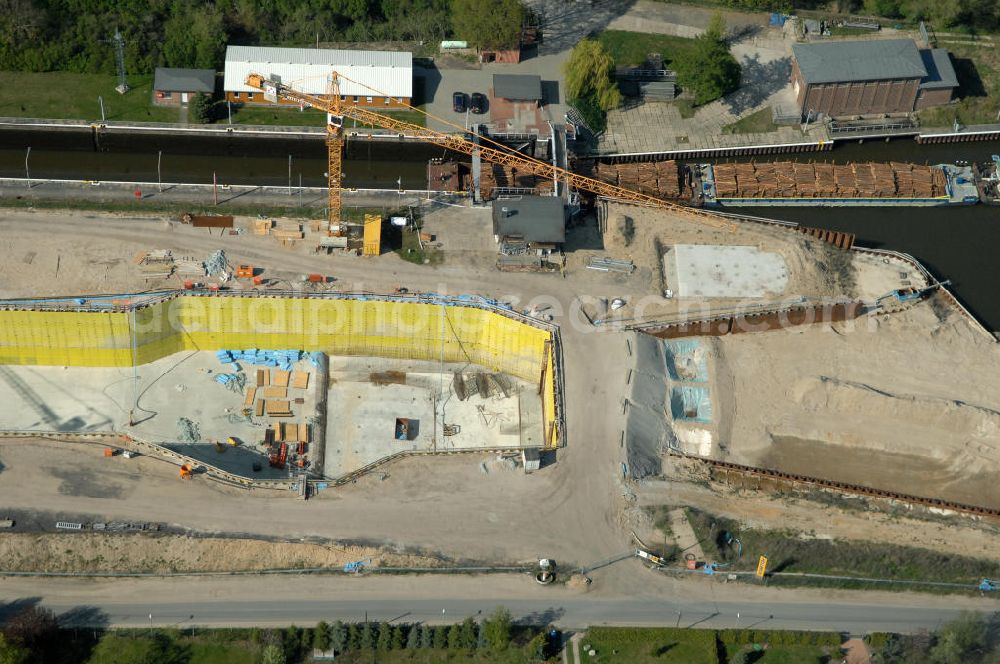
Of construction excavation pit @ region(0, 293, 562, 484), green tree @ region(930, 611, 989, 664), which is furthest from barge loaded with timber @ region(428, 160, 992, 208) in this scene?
green tree @ region(930, 611, 989, 664)

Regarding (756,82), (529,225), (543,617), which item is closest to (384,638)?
(543,617)

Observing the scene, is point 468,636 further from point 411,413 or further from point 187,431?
point 187,431

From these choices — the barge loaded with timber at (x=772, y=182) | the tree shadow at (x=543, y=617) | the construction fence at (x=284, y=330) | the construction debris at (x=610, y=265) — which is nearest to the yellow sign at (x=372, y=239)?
the construction fence at (x=284, y=330)

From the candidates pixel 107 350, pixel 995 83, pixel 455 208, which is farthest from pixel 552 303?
pixel 995 83

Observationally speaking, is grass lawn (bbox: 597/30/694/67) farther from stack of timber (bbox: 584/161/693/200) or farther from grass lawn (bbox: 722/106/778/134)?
stack of timber (bbox: 584/161/693/200)

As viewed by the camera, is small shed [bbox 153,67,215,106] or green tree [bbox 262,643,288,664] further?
small shed [bbox 153,67,215,106]

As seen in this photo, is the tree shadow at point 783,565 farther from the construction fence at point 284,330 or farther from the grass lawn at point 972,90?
the grass lawn at point 972,90
